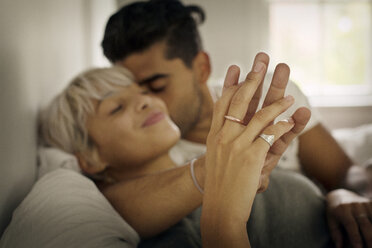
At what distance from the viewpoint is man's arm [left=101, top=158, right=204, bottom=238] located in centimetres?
66

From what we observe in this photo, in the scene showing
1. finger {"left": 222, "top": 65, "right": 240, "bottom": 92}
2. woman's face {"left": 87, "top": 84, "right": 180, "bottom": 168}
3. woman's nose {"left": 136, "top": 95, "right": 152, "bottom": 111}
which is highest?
finger {"left": 222, "top": 65, "right": 240, "bottom": 92}

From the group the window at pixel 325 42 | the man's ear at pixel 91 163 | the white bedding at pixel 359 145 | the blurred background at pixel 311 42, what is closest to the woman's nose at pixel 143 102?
the man's ear at pixel 91 163

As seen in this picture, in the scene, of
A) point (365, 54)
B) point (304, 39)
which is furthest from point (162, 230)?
point (365, 54)

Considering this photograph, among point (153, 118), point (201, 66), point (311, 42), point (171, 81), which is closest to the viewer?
point (153, 118)

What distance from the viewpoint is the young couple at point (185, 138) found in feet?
1.58

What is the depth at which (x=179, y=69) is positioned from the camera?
138 centimetres

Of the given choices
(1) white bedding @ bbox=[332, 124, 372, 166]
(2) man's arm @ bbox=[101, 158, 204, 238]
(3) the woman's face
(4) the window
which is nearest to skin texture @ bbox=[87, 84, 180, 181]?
(3) the woman's face

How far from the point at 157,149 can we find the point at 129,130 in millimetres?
85

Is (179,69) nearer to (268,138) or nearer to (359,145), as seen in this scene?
(359,145)

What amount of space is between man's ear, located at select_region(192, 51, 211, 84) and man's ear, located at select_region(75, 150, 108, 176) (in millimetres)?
645

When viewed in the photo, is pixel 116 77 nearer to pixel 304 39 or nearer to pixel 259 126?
pixel 259 126

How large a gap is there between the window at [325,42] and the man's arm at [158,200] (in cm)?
256

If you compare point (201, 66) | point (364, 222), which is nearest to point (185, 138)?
point (201, 66)

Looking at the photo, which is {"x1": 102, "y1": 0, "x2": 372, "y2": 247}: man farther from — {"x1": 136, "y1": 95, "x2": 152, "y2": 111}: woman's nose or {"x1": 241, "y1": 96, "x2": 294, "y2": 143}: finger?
{"x1": 241, "y1": 96, "x2": 294, "y2": 143}: finger
